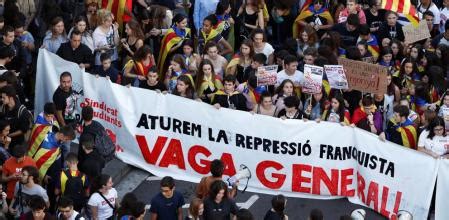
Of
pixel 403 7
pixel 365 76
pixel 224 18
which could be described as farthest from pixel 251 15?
pixel 365 76

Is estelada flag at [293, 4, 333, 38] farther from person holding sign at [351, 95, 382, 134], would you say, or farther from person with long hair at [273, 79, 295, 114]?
person holding sign at [351, 95, 382, 134]

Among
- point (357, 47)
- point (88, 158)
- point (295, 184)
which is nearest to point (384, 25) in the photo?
point (357, 47)

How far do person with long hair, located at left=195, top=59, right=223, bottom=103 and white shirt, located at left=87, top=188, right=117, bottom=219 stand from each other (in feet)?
10.4

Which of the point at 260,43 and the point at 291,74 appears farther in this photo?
the point at 260,43

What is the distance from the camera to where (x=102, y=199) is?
13.6 m

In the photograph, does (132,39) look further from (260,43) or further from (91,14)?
(260,43)

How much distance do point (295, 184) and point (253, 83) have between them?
5.46ft

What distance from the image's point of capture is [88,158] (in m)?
14.5

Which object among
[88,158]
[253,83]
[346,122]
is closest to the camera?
[88,158]

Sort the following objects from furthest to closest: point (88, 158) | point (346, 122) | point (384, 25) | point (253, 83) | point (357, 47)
Result: 1. point (384, 25)
2. point (357, 47)
3. point (253, 83)
4. point (346, 122)
5. point (88, 158)

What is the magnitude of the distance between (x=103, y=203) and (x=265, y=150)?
9.11 ft

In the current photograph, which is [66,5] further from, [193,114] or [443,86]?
[443,86]

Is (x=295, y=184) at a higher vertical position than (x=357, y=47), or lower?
lower

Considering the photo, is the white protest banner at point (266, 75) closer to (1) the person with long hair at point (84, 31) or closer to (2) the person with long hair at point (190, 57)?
(2) the person with long hair at point (190, 57)
